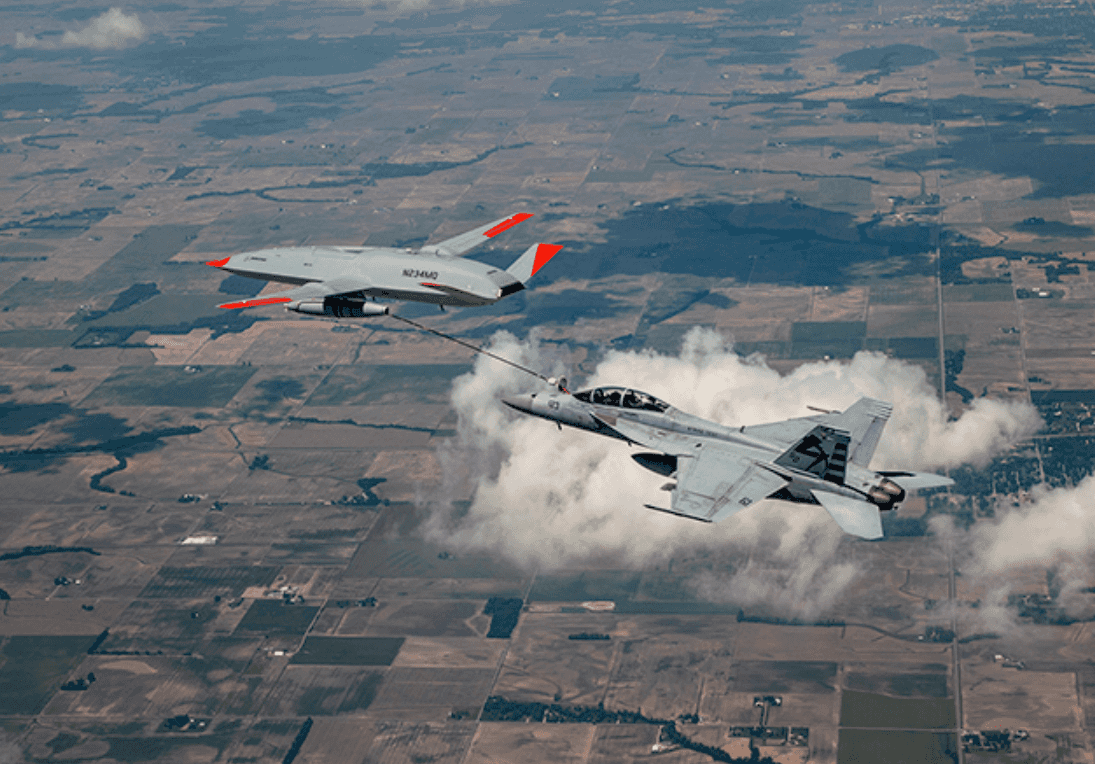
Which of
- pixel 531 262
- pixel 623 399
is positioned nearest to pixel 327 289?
pixel 531 262

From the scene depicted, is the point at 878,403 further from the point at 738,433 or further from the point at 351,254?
the point at 351,254

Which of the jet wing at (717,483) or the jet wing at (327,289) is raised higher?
the jet wing at (327,289)

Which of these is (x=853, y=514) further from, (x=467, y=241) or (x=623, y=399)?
(x=467, y=241)

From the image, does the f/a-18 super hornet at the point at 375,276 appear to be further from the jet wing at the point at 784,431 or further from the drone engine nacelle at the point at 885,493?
the drone engine nacelle at the point at 885,493

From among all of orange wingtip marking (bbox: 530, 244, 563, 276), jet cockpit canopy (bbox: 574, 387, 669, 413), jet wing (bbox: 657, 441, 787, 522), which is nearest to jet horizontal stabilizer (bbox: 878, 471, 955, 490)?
jet wing (bbox: 657, 441, 787, 522)

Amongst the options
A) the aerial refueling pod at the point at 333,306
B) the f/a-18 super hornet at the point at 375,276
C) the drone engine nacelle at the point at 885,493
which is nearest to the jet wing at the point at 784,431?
the drone engine nacelle at the point at 885,493

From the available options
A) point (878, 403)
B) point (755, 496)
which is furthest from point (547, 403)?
point (878, 403)
